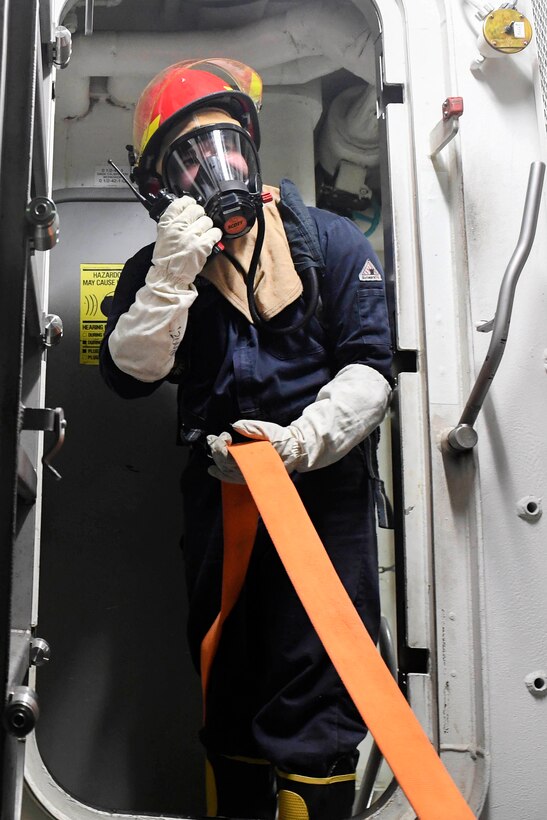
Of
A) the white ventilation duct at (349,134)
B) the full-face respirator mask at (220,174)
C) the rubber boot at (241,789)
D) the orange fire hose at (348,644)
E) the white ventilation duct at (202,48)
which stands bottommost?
the rubber boot at (241,789)

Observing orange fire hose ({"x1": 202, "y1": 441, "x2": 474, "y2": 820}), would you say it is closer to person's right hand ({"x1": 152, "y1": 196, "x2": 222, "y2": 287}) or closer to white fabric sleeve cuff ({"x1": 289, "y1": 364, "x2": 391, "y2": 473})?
white fabric sleeve cuff ({"x1": 289, "y1": 364, "x2": 391, "y2": 473})

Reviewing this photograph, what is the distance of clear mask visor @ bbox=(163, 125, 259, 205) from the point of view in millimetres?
1591

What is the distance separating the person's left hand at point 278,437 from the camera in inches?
59.1

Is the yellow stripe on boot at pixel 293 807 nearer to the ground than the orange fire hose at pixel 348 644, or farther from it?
nearer to the ground

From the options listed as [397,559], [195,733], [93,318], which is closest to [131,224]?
[93,318]

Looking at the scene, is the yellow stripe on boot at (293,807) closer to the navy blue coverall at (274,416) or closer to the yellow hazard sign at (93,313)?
the navy blue coverall at (274,416)

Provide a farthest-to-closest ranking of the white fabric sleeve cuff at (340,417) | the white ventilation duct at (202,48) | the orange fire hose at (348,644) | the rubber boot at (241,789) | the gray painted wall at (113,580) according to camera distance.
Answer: the white ventilation duct at (202,48)
the gray painted wall at (113,580)
the rubber boot at (241,789)
the white fabric sleeve cuff at (340,417)
the orange fire hose at (348,644)

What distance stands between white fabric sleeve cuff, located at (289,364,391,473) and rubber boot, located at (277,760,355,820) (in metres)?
0.60

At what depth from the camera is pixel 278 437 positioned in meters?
1.51

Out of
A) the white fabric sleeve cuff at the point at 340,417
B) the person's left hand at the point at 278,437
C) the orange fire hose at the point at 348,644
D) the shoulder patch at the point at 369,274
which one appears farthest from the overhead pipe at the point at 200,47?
the orange fire hose at the point at 348,644

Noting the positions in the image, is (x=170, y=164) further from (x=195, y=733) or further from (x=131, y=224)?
(x=195, y=733)

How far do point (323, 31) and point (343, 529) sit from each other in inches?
55.6

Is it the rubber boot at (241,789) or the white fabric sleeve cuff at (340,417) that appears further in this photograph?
the rubber boot at (241,789)

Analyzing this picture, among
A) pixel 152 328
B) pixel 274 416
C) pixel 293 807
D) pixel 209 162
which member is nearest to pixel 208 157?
pixel 209 162
